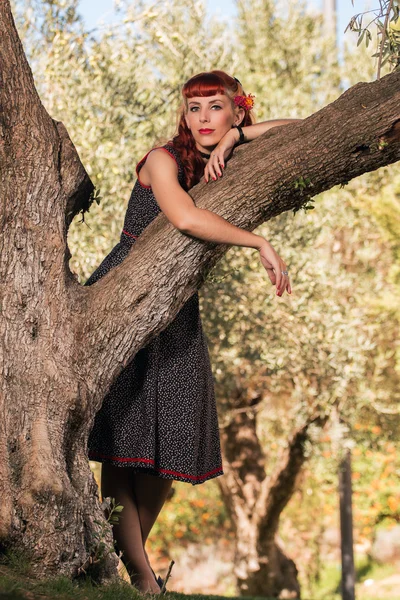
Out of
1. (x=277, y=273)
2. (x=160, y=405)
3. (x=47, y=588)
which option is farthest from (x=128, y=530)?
(x=277, y=273)

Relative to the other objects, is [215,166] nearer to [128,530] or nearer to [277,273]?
[277,273]

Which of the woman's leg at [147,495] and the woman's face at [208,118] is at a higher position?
the woman's face at [208,118]

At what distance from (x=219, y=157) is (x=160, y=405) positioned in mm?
1348

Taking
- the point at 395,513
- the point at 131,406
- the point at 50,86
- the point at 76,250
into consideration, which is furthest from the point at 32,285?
the point at 395,513

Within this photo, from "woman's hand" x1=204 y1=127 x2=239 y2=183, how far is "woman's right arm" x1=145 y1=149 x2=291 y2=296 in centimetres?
19

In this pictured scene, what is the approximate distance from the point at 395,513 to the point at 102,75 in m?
10.4

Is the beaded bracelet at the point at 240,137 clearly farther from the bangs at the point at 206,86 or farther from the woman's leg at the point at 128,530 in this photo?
the woman's leg at the point at 128,530

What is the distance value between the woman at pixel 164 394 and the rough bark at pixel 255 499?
7172mm

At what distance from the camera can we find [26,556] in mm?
3660

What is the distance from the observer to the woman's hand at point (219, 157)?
421cm

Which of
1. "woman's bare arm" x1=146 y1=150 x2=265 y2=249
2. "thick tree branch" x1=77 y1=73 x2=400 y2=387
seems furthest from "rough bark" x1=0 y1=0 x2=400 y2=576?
"woman's bare arm" x1=146 y1=150 x2=265 y2=249

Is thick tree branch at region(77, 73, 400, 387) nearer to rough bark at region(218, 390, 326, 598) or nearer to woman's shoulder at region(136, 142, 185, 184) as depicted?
woman's shoulder at region(136, 142, 185, 184)

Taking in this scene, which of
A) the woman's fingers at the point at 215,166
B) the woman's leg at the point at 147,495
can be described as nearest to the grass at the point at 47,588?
the woman's leg at the point at 147,495

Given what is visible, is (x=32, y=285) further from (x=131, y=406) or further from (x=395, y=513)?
(x=395, y=513)
